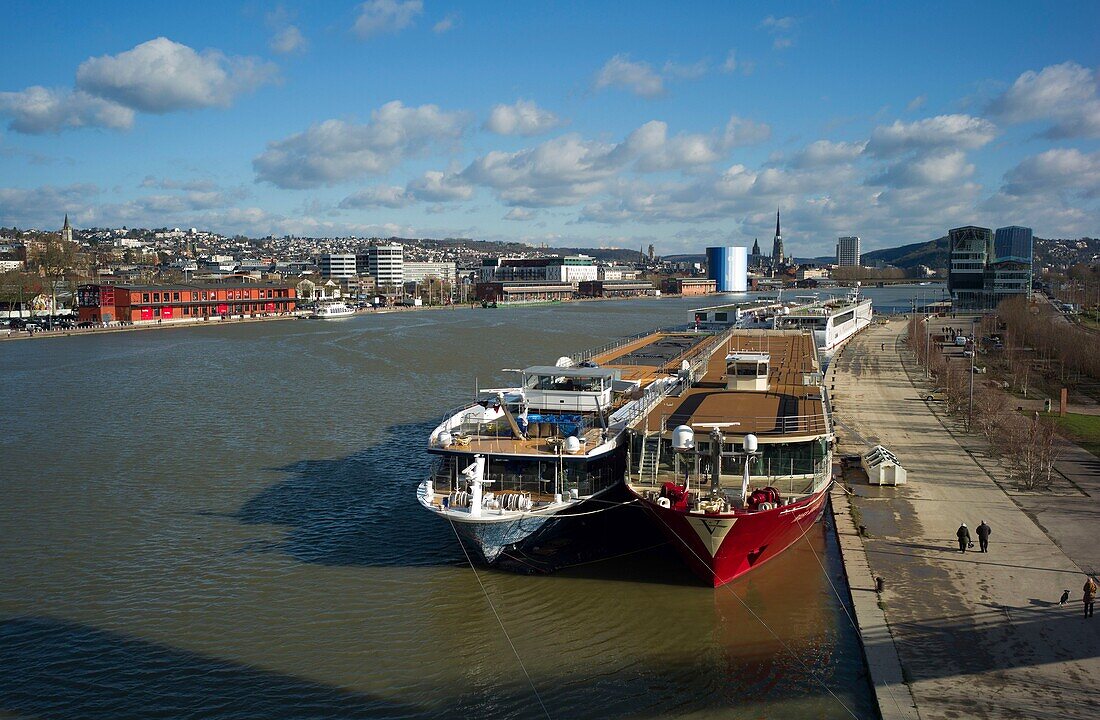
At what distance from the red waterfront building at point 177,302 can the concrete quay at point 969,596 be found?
82789 mm

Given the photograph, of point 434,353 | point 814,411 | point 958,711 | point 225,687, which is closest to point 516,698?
point 225,687

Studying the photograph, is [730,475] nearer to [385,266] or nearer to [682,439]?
[682,439]

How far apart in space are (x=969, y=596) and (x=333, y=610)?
11.6 m

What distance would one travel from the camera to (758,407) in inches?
839

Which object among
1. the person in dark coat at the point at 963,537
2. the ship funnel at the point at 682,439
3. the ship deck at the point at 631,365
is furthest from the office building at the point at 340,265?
the person in dark coat at the point at 963,537

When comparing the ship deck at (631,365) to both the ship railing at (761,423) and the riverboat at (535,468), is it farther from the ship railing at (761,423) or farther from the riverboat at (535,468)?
the ship railing at (761,423)

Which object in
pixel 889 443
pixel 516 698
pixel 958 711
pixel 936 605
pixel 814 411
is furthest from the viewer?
pixel 889 443

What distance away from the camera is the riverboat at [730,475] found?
15789 mm

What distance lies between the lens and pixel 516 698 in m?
12.8

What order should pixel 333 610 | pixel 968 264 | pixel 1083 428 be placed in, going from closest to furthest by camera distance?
pixel 333 610 < pixel 1083 428 < pixel 968 264

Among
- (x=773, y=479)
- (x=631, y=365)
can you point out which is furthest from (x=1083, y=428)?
(x=773, y=479)

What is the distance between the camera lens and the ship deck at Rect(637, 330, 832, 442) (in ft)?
61.1

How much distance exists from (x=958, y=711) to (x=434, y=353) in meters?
52.2

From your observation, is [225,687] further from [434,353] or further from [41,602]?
[434,353]
